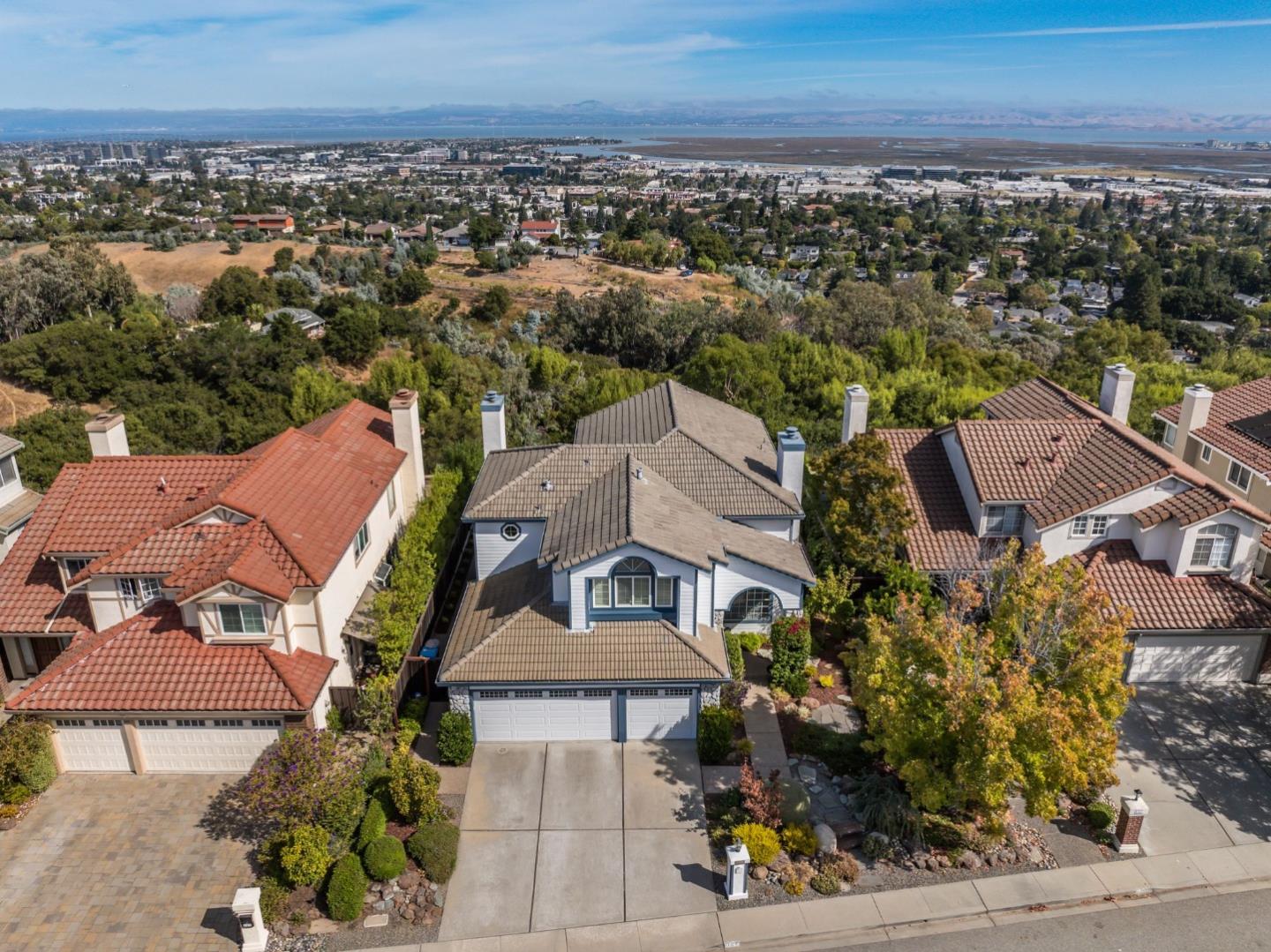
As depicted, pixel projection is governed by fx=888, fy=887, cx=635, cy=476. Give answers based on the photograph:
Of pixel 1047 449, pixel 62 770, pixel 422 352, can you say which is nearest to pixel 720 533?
pixel 1047 449

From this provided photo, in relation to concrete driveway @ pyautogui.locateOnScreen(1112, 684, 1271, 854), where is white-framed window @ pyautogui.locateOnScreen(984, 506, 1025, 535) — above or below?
above

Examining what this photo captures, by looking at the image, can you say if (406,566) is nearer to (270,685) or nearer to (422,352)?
(270,685)

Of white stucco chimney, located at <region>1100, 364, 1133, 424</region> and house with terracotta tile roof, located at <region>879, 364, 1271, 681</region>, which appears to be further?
white stucco chimney, located at <region>1100, 364, 1133, 424</region>

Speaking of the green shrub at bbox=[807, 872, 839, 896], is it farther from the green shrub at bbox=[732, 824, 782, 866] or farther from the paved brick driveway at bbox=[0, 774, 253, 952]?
the paved brick driveway at bbox=[0, 774, 253, 952]

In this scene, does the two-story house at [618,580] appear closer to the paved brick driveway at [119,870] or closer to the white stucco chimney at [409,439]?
the white stucco chimney at [409,439]

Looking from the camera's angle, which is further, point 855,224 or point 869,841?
point 855,224

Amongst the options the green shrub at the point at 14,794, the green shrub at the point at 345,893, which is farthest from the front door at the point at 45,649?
the green shrub at the point at 345,893

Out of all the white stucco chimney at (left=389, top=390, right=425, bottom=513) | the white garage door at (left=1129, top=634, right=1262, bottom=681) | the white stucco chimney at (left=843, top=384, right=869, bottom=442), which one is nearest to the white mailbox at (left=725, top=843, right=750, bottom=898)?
the white garage door at (left=1129, top=634, right=1262, bottom=681)
